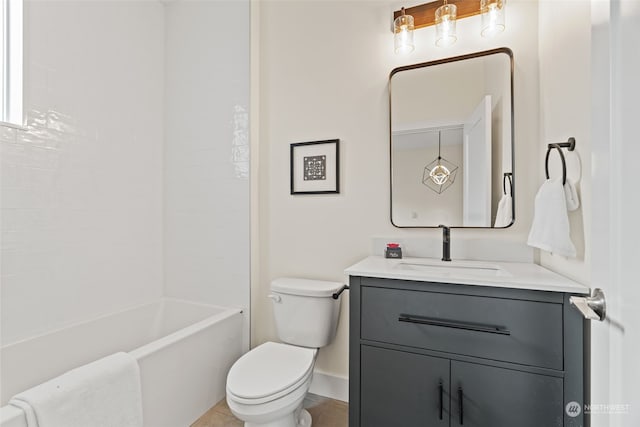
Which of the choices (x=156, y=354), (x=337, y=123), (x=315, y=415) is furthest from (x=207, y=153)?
(x=315, y=415)

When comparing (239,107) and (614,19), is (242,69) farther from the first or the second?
(614,19)

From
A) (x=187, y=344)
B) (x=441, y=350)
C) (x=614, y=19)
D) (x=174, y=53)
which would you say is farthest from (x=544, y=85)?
(x=174, y=53)

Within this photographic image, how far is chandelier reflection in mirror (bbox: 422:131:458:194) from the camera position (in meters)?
1.72

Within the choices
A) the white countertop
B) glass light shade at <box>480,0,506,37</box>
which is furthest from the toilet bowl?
glass light shade at <box>480,0,506,37</box>

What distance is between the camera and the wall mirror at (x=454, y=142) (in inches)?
64.1

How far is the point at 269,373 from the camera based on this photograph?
150 cm

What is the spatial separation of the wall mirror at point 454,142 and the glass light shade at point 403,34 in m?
0.12

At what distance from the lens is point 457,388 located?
1.20 metres

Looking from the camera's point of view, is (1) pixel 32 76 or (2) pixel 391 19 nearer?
(1) pixel 32 76

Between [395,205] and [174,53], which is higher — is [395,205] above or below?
below

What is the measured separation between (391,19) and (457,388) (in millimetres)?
1882

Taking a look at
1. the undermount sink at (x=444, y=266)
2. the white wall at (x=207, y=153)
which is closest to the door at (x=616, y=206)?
the undermount sink at (x=444, y=266)

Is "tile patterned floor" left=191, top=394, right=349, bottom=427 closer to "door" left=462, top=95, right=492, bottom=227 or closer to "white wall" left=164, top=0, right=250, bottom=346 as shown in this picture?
"white wall" left=164, top=0, right=250, bottom=346

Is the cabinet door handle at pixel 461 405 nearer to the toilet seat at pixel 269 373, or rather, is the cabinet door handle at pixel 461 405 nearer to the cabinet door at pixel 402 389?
the cabinet door at pixel 402 389
